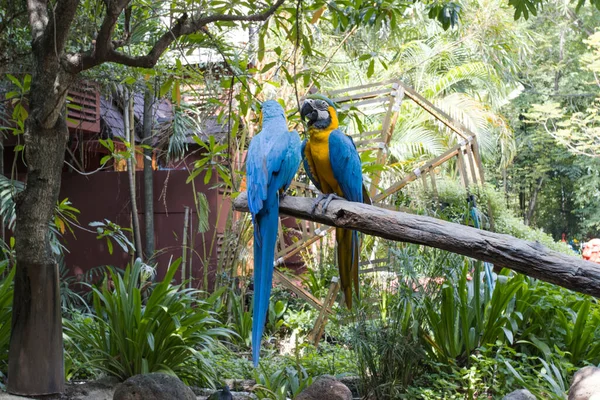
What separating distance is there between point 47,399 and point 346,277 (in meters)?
→ 1.68

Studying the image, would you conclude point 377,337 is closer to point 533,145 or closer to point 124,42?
point 124,42

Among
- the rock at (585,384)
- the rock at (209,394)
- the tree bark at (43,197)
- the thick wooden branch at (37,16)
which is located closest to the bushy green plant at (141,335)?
the rock at (209,394)

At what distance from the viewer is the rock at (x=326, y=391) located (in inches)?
143

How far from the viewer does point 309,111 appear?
8.64ft

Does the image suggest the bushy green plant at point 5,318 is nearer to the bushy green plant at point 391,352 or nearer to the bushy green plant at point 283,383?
the bushy green plant at point 283,383

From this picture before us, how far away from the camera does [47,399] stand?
3154 mm

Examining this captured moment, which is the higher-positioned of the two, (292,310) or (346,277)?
(346,277)

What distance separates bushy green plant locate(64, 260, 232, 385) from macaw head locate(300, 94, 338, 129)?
1763 mm

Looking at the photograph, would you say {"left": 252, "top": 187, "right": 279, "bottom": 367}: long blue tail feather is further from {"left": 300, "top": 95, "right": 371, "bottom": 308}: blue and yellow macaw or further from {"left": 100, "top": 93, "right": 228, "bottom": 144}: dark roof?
{"left": 100, "top": 93, "right": 228, "bottom": 144}: dark roof

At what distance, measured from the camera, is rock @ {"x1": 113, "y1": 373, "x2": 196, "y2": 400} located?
3.29 metres

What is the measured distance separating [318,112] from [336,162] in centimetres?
22

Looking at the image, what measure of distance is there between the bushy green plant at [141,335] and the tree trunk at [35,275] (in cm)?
72

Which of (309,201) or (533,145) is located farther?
(533,145)

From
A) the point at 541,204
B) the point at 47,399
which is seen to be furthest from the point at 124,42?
the point at 541,204
